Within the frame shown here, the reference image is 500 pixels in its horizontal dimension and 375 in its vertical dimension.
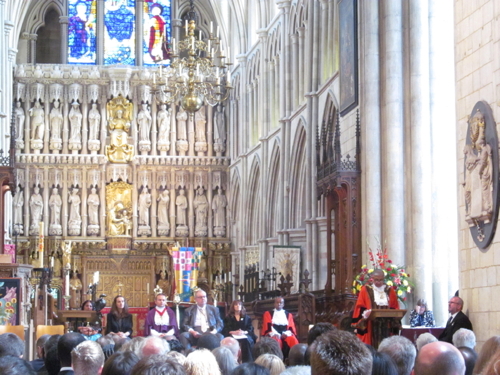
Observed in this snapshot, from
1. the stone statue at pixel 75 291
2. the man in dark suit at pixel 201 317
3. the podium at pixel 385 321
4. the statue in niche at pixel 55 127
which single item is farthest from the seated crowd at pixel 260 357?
the statue in niche at pixel 55 127

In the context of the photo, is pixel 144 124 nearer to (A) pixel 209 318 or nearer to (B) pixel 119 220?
(B) pixel 119 220

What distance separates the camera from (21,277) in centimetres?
1631

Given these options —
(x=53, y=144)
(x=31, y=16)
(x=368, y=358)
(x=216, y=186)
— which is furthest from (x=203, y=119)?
(x=368, y=358)

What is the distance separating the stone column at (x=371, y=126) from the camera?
1689cm

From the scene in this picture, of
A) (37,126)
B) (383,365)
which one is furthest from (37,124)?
(383,365)

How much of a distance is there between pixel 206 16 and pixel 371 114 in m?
19.4

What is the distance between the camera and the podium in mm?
11305

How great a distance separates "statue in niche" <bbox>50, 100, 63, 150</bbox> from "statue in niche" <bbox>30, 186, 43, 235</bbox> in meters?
1.58

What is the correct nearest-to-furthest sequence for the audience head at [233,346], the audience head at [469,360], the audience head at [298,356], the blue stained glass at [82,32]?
the audience head at [469,360] → the audience head at [298,356] → the audience head at [233,346] → the blue stained glass at [82,32]

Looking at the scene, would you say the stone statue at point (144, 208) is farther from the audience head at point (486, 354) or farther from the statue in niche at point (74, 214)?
the audience head at point (486, 354)

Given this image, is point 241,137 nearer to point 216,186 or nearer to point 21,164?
point 216,186

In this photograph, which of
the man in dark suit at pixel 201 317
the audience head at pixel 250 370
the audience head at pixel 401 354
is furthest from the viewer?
the man in dark suit at pixel 201 317

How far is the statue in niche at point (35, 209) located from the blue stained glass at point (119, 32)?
550cm

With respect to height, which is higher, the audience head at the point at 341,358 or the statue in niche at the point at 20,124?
the statue in niche at the point at 20,124
